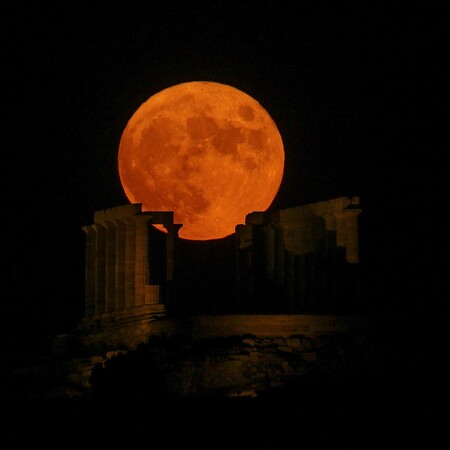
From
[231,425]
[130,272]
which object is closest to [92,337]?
[130,272]

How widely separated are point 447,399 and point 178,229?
18.1m

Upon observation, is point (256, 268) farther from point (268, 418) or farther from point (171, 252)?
point (268, 418)

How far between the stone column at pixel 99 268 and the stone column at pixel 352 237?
11787 millimetres

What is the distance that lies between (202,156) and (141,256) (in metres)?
5.23

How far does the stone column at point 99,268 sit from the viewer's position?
209 feet

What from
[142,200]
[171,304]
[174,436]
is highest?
[142,200]

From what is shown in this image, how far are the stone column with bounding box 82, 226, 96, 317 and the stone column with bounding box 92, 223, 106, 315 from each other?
1.17 ft

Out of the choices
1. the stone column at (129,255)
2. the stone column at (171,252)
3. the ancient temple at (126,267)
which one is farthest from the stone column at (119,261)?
the stone column at (171,252)

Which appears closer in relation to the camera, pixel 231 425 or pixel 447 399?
pixel 231 425

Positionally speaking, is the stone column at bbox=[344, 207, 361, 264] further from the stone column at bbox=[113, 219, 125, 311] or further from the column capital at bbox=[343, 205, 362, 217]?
the stone column at bbox=[113, 219, 125, 311]

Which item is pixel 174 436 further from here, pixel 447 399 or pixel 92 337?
pixel 92 337

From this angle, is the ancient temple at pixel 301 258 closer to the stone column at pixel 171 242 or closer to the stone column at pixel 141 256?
the stone column at pixel 171 242

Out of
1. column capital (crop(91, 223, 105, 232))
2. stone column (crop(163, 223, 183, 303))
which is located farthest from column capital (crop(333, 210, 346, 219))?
column capital (crop(91, 223, 105, 232))

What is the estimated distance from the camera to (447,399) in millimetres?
46500
